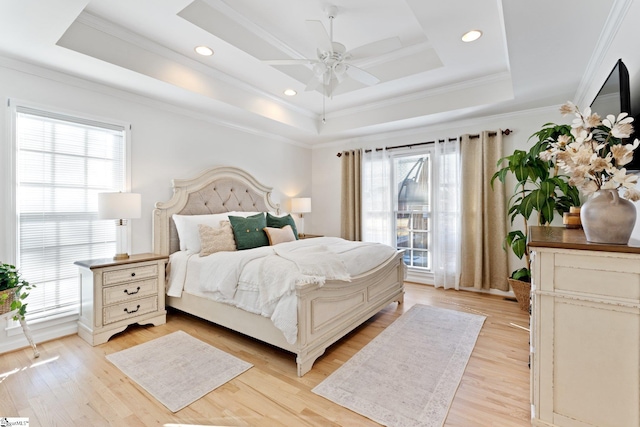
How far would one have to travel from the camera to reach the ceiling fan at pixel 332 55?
234 centimetres

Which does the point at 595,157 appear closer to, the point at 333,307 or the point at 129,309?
the point at 333,307

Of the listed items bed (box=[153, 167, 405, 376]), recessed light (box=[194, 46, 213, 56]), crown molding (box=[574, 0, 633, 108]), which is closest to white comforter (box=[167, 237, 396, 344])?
bed (box=[153, 167, 405, 376])

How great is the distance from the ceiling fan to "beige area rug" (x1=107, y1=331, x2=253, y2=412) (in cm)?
254

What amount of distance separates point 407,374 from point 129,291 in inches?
104

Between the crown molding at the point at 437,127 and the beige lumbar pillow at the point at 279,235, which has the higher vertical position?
the crown molding at the point at 437,127

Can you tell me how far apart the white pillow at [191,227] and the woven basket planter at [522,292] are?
3.52m

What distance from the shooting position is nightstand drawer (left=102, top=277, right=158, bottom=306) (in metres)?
2.74

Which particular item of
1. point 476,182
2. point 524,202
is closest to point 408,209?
point 476,182

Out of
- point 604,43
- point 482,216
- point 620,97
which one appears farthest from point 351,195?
point 620,97

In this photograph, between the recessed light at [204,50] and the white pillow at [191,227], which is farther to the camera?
the white pillow at [191,227]

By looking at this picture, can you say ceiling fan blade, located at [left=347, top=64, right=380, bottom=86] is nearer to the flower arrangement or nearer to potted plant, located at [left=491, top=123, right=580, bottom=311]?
the flower arrangement

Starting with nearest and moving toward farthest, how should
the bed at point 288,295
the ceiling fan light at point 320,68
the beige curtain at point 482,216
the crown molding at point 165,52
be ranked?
1. the bed at point 288,295
2. the crown molding at point 165,52
3. the ceiling fan light at point 320,68
4. the beige curtain at point 482,216

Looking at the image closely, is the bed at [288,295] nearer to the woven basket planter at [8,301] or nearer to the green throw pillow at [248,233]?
the green throw pillow at [248,233]

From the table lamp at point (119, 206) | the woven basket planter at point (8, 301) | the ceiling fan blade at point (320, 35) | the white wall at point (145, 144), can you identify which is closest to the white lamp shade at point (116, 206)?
the table lamp at point (119, 206)
